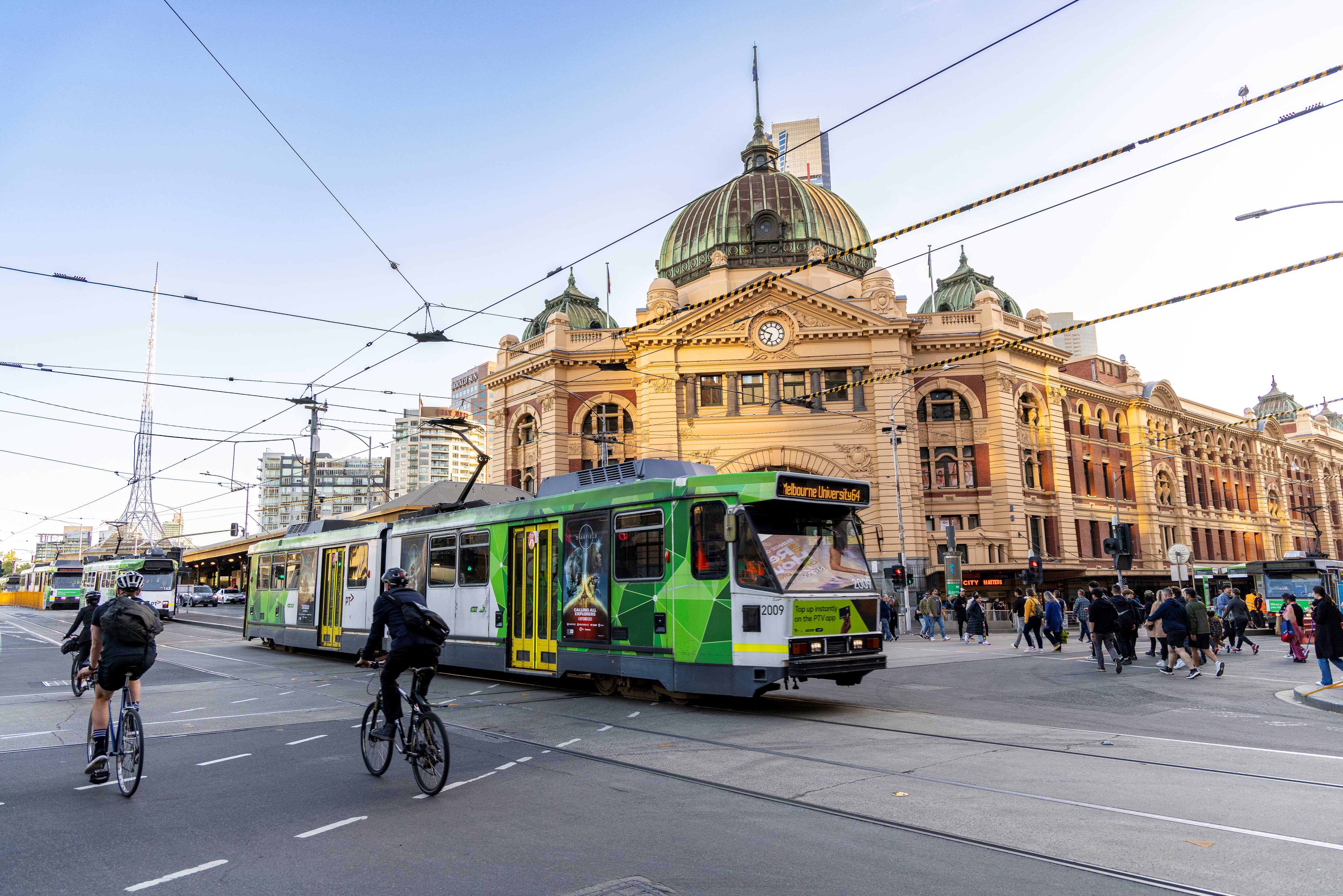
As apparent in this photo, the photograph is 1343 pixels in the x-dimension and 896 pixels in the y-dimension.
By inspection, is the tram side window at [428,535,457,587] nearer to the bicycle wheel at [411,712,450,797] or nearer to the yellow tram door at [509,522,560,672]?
the yellow tram door at [509,522,560,672]

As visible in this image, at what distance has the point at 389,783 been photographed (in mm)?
8023

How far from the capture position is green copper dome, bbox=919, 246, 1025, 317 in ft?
172

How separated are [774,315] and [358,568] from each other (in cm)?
2795

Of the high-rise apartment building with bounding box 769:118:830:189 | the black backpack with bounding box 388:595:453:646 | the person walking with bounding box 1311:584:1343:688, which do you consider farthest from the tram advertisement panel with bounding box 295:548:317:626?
the high-rise apartment building with bounding box 769:118:830:189

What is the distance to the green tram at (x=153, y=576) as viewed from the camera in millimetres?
44719

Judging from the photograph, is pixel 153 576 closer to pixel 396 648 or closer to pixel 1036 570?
pixel 1036 570

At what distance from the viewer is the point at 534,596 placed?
15367mm

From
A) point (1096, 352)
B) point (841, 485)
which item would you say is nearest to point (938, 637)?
point (841, 485)

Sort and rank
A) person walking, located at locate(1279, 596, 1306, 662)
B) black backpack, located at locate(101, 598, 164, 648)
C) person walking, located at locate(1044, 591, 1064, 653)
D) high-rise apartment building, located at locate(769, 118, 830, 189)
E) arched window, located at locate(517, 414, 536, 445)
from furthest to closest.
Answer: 1. high-rise apartment building, located at locate(769, 118, 830, 189)
2. arched window, located at locate(517, 414, 536, 445)
3. person walking, located at locate(1044, 591, 1064, 653)
4. person walking, located at locate(1279, 596, 1306, 662)
5. black backpack, located at locate(101, 598, 164, 648)

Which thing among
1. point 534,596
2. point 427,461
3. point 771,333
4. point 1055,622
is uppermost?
point 427,461

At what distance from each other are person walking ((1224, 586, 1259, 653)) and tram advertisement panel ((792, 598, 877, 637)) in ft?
52.1

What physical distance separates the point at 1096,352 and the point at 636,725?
238 feet

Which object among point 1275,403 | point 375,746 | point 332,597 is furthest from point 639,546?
point 1275,403

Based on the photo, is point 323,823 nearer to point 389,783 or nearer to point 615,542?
point 389,783
